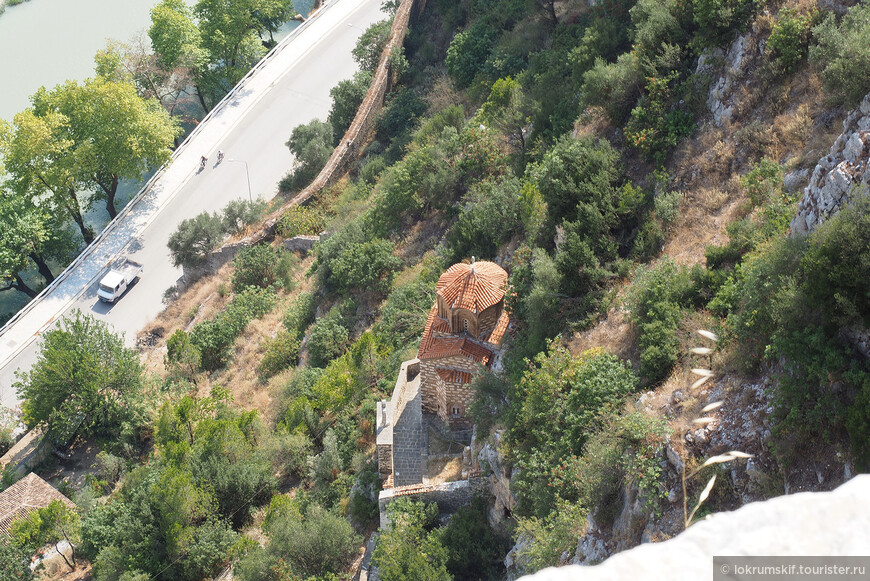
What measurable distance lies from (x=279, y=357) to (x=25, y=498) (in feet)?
32.6

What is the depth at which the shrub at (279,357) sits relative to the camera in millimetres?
29734

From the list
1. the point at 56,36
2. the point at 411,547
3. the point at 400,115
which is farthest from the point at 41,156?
the point at 411,547

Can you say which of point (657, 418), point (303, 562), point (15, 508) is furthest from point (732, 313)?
point (15, 508)

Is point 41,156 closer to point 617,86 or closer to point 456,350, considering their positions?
point 456,350

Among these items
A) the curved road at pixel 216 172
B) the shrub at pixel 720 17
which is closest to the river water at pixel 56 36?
the curved road at pixel 216 172

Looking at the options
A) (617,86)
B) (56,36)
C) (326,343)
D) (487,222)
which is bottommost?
(326,343)

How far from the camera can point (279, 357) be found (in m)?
29.7

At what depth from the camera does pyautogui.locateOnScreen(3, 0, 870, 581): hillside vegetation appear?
12.2 metres

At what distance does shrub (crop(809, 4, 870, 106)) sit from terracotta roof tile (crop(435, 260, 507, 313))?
905cm

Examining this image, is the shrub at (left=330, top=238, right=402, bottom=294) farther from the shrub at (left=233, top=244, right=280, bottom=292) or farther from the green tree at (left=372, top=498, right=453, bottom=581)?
the green tree at (left=372, top=498, right=453, bottom=581)

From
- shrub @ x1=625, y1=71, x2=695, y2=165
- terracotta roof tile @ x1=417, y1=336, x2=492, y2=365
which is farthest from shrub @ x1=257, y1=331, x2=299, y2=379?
shrub @ x1=625, y1=71, x2=695, y2=165

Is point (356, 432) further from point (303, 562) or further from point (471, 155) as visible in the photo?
point (471, 155)

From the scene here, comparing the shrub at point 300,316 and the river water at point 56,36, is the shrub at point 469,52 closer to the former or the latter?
the shrub at point 300,316

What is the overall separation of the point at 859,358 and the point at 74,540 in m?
23.1
